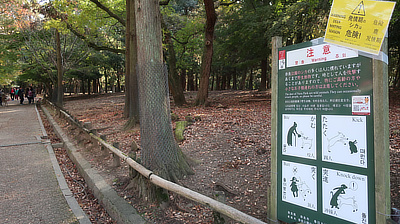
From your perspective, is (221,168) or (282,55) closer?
(282,55)

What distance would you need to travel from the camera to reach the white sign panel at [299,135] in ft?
8.61

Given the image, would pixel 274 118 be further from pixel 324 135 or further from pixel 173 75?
pixel 173 75

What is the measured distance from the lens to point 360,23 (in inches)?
90.8

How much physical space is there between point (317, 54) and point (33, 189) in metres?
5.91

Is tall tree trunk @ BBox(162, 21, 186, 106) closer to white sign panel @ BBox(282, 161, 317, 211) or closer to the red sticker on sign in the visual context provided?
the red sticker on sign

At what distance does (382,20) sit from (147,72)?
3766 millimetres

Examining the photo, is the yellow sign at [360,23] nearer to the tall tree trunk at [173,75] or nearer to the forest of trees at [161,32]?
the forest of trees at [161,32]

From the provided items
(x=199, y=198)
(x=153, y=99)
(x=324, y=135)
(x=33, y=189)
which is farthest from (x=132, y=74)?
(x=324, y=135)

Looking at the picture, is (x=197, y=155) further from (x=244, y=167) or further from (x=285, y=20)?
(x=285, y=20)

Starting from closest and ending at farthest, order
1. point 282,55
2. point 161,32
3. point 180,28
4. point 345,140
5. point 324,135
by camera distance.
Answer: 1. point 345,140
2. point 324,135
3. point 282,55
4. point 161,32
5. point 180,28

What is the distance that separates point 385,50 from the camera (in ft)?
7.21

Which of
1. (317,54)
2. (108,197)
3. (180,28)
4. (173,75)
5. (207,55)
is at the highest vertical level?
(180,28)

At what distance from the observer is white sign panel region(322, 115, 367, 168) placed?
90.1 inches

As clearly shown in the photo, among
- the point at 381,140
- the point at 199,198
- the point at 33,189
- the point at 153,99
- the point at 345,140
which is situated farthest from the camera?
the point at 33,189
